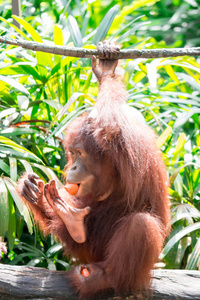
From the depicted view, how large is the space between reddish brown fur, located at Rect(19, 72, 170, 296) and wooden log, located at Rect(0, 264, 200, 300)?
0.07m

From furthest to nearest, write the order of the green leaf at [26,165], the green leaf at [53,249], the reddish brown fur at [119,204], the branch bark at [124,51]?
1. the green leaf at [53,249]
2. the green leaf at [26,165]
3. the branch bark at [124,51]
4. the reddish brown fur at [119,204]

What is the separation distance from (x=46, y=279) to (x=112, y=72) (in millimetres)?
1181

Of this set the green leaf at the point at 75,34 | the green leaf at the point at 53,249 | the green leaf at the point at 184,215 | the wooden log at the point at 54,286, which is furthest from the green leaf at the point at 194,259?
the green leaf at the point at 75,34

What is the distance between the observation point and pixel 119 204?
2338 millimetres

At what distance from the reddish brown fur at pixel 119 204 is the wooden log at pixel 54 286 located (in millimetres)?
66

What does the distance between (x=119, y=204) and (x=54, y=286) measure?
0.52 metres

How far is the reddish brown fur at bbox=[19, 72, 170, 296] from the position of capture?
209 cm

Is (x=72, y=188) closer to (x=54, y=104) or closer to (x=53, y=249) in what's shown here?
(x=53, y=249)

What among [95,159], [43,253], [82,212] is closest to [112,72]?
[95,159]

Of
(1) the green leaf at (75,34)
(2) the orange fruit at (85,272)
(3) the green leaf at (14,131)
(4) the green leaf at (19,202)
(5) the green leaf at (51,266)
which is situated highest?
(1) the green leaf at (75,34)

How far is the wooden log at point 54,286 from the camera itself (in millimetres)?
2146

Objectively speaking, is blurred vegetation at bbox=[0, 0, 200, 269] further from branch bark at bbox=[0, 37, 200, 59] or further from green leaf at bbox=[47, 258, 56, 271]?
branch bark at bbox=[0, 37, 200, 59]

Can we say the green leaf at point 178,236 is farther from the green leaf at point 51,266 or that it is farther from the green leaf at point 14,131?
the green leaf at point 14,131

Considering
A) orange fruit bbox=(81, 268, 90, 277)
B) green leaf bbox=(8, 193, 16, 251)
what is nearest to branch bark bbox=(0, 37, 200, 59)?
green leaf bbox=(8, 193, 16, 251)
